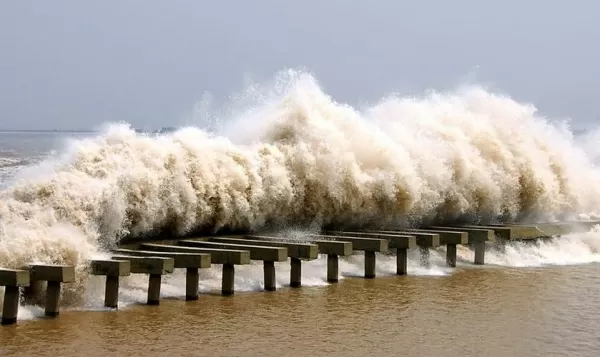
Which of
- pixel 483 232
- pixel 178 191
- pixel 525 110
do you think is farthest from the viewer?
pixel 525 110

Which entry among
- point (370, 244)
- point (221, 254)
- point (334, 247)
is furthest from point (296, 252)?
Answer: point (370, 244)

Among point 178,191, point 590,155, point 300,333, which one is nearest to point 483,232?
point 178,191

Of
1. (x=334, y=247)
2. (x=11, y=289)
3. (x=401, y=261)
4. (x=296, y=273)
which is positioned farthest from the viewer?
(x=401, y=261)

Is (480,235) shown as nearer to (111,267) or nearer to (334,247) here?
(334,247)

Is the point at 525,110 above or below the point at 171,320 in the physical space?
above

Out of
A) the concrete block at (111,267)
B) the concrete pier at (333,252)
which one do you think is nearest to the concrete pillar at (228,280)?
the concrete pier at (333,252)

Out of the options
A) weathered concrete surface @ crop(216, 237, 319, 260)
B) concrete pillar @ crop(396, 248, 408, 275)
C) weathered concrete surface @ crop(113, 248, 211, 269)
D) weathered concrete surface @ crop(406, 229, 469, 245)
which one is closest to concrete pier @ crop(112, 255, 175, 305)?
weathered concrete surface @ crop(113, 248, 211, 269)

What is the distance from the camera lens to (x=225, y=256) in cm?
1373

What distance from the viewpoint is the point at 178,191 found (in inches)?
611

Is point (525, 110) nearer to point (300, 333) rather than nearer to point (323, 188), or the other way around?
point (323, 188)

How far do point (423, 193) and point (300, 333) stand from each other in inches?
344

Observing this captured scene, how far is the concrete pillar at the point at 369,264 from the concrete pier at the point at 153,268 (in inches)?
170

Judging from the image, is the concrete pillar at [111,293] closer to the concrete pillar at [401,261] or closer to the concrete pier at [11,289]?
the concrete pier at [11,289]

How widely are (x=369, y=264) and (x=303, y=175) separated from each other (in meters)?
2.61
